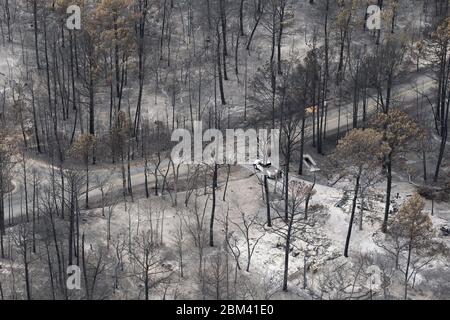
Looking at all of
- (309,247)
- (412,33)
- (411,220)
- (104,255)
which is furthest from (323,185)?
(412,33)

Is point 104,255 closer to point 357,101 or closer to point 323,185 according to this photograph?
point 323,185

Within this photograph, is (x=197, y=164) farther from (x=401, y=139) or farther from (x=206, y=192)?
(x=401, y=139)
